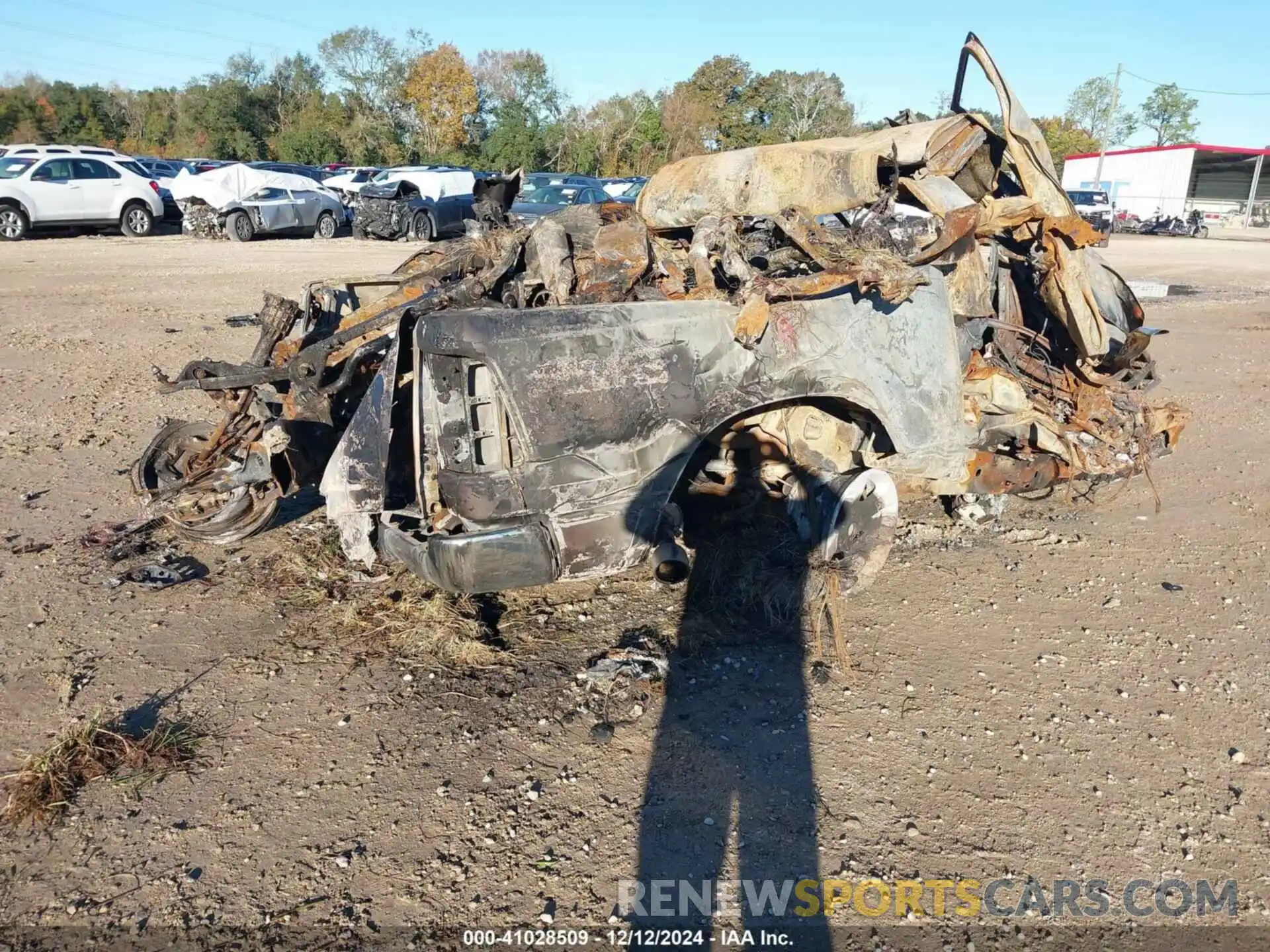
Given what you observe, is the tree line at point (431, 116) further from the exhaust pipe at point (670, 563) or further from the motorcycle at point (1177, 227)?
the exhaust pipe at point (670, 563)

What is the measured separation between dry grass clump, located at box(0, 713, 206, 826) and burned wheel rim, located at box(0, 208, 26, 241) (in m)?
19.2

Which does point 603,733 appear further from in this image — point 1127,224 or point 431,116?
point 431,116

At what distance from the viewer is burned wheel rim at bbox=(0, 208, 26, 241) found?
1748 cm

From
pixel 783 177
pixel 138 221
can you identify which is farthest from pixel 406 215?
pixel 783 177

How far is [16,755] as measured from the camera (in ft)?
9.37

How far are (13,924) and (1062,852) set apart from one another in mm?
2879

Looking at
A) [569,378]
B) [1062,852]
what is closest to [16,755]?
[569,378]

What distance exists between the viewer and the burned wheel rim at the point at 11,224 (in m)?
17.5

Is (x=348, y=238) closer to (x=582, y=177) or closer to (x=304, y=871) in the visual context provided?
(x=582, y=177)

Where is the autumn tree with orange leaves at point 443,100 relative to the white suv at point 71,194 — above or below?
above

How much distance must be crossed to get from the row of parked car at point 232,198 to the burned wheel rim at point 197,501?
1402 centimetres

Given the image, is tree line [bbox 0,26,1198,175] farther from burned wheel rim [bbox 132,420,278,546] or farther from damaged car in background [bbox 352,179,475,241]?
burned wheel rim [bbox 132,420,278,546]

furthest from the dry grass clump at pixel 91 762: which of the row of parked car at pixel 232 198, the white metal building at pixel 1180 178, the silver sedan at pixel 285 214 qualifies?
the white metal building at pixel 1180 178

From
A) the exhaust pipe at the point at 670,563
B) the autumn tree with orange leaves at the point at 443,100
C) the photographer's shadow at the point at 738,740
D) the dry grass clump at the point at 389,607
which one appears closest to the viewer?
the photographer's shadow at the point at 738,740
